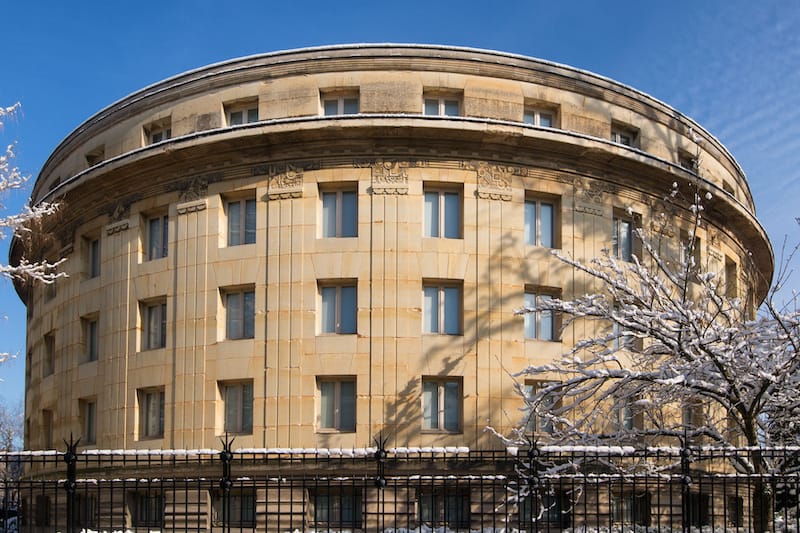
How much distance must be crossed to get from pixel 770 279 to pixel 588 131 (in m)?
17.7

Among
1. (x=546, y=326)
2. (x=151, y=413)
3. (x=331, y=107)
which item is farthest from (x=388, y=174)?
(x=151, y=413)

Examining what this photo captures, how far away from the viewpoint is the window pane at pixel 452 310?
30.0m

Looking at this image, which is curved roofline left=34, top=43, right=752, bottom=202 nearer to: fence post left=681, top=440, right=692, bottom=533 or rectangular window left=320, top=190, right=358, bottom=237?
rectangular window left=320, top=190, right=358, bottom=237

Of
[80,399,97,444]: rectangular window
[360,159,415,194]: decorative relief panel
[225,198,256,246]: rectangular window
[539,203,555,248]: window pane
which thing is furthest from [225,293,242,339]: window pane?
[539,203,555,248]: window pane

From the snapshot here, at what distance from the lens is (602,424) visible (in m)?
30.0

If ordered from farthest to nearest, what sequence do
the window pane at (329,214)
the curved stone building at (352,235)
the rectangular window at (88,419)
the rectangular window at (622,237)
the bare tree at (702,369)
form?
the rectangular window at (88,419), the rectangular window at (622,237), the window pane at (329,214), the curved stone building at (352,235), the bare tree at (702,369)

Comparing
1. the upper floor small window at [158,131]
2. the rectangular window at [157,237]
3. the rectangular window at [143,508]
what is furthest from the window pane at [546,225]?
the rectangular window at [143,508]

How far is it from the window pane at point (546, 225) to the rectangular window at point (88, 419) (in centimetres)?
1624

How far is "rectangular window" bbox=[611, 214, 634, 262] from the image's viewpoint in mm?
32594

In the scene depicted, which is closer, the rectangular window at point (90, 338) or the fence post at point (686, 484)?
the fence post at point (686, 484)

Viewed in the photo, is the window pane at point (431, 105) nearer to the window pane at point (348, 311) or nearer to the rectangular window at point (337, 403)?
the window pane at point (348, 311)

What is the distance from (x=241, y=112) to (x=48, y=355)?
43.8ft

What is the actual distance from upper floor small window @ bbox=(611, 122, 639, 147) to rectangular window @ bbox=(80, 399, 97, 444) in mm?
19976

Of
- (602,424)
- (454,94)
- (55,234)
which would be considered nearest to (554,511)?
(602,424)
